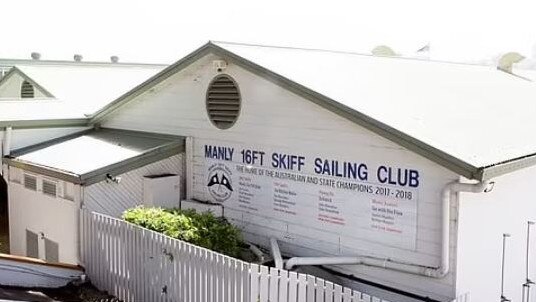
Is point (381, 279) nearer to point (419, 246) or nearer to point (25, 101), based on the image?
point (419, 246)

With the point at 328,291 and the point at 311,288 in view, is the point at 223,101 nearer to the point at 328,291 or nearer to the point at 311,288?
the point at 311,288

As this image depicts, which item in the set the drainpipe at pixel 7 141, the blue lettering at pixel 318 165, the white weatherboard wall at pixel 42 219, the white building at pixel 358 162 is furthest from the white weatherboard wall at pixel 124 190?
the blue lettering at pixel 318 165

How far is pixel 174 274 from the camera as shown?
8766 mm

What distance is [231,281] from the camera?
788 cm

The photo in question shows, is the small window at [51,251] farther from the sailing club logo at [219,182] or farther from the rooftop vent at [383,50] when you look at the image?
the rooftop vent at [383,50]

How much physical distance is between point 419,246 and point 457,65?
10.00m

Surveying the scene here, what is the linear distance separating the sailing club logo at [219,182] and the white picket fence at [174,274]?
2.17 m

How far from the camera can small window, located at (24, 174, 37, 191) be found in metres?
11.8

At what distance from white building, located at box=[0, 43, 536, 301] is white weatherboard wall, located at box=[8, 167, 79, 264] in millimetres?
236

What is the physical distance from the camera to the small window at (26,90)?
18.6 metres

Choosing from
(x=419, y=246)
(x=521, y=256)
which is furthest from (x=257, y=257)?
(x=521, y=256)

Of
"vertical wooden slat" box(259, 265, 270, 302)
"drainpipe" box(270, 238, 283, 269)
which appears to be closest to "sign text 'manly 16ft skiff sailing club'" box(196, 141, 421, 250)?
"drainpipe" box(270, 238, 283, 269)

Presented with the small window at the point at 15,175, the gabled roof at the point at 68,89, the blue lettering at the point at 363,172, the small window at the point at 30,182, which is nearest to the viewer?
the blue lettering at the point at 363,172

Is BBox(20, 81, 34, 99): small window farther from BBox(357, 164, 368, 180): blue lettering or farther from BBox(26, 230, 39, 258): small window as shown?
BBox(357, 164, 368, 180): blue lettering
